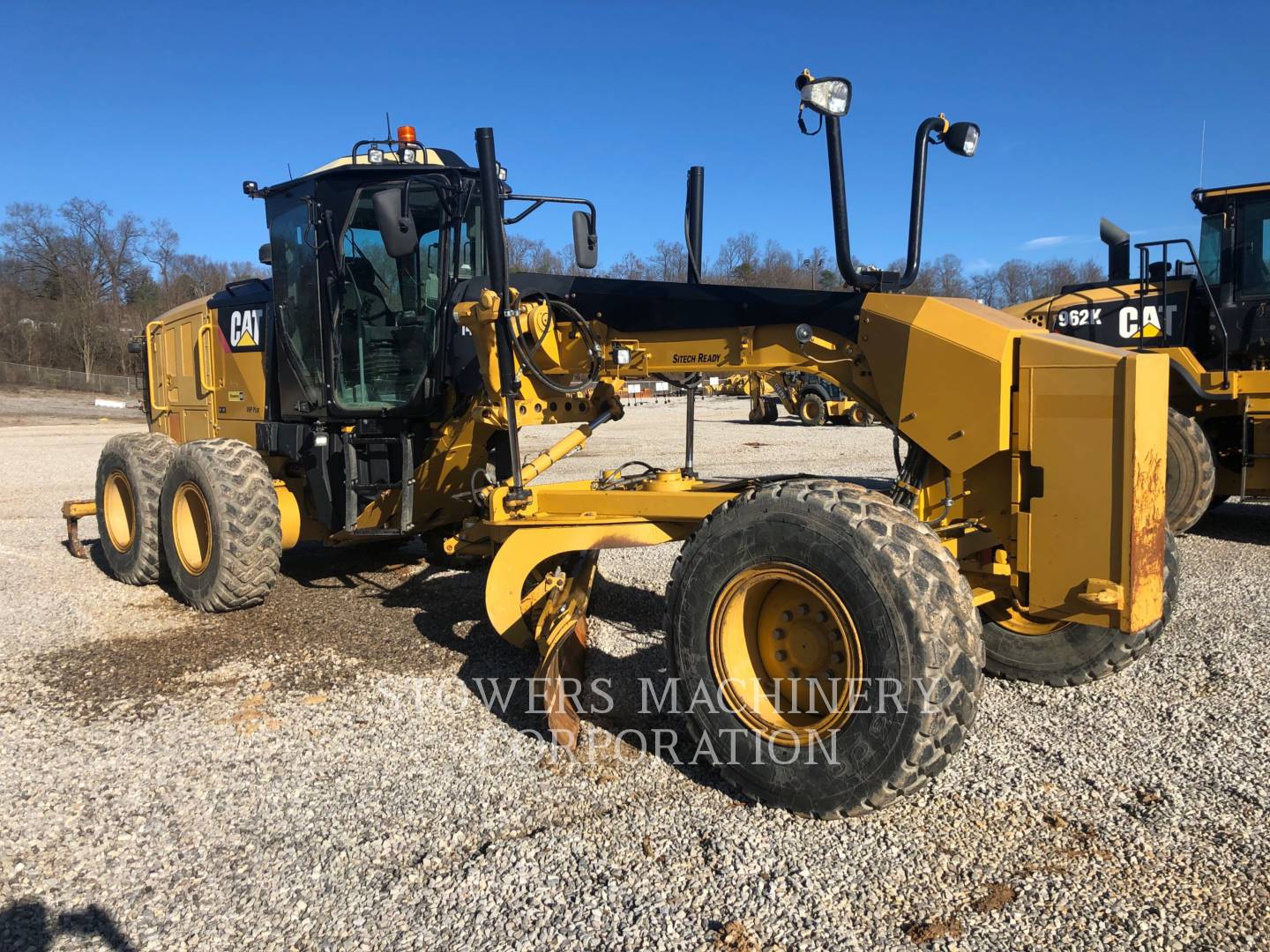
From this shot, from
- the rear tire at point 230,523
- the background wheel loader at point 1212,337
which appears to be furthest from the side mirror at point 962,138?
the background wheel loader at point 1212,337

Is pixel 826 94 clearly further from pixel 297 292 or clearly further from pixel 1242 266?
pixel 1242 266

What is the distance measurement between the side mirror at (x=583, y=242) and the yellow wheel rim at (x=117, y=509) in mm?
4693

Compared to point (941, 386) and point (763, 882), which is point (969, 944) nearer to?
point (763, 882)

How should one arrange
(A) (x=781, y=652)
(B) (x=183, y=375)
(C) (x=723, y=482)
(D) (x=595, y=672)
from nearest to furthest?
(A) (x=781, y=652), (C) (x=723, y=482), (D) (x=595, y=672), (B) (x=183, y=375)

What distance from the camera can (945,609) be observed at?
10.2 feet

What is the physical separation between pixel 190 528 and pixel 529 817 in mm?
4373

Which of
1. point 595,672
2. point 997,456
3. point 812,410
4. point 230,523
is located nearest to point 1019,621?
point 997,456

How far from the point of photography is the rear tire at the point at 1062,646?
4.23m

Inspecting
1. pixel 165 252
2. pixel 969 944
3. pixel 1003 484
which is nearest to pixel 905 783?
pixel 969 944

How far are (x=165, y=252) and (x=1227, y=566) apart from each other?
65384mm

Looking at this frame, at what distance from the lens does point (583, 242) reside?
16.9 feet

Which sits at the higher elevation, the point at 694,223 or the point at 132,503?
the point at 694,223

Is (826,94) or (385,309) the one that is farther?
(385,309)

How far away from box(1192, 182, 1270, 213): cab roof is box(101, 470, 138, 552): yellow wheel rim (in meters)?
9.98
